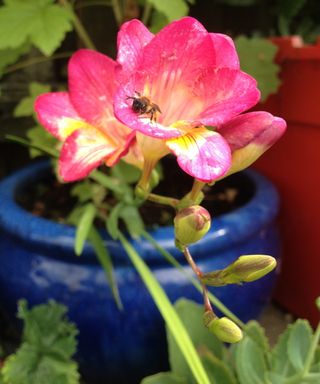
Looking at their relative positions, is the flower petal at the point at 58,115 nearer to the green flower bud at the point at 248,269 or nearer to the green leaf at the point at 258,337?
the green flower bud at the point at 248,269

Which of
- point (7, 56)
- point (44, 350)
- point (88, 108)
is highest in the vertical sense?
point (88, 108)

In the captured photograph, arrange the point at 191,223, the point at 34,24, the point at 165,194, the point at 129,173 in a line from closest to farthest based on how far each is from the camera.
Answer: the point at 191,223
the point at 34,24
the point at 129,173
the point at 165,194

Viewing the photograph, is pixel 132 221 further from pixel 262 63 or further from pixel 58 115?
pixel 262 63

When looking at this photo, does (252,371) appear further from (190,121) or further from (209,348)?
(190,121)

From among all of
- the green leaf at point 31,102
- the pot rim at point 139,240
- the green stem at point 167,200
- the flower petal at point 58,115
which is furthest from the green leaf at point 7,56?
the green stem at point 167,200

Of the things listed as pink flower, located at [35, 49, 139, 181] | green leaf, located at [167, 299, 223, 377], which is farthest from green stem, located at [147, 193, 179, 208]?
green leaf, located at [167, 299, 223, 377]

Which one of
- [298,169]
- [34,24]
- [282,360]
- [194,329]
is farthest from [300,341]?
[34,24]

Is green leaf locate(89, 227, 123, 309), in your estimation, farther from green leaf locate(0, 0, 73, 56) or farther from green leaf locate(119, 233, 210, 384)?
green leaf locate(0, 0, 73, 56)

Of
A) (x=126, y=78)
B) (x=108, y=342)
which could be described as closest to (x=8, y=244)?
(x=108, y=342)
